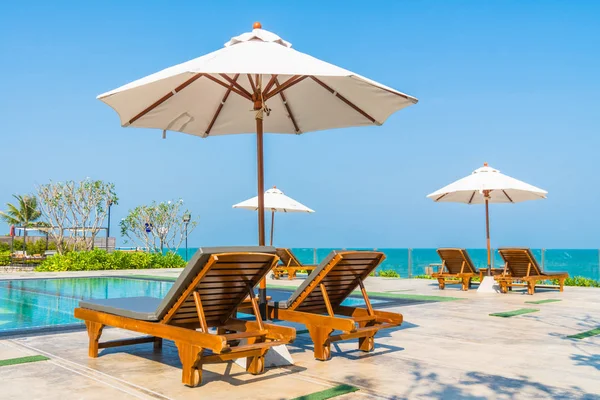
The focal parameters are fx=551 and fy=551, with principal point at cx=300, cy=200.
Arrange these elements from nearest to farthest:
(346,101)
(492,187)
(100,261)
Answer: (346,101)
(492,187)
(100,261)

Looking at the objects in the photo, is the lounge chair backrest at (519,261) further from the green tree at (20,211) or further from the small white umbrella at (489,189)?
the green tree at (20,211)

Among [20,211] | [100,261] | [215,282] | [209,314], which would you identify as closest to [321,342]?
[209,314]

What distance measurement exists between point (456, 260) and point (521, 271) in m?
1.41

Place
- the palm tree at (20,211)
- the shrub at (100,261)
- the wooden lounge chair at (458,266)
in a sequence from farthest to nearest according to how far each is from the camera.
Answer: the palm tree at (20,211)
the shrub at (100,261)
the wooden lounge chair at (458,266)

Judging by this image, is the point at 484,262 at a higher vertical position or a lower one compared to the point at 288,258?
lower

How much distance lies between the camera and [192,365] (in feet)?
12.4

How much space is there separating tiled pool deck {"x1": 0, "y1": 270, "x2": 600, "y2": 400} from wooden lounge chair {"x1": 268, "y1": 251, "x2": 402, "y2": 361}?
0.70 ft

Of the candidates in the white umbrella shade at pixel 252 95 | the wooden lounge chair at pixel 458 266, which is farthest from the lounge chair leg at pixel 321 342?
the wooden lounge chair at pixel 458 266

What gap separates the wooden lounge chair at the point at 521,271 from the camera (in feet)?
35.5

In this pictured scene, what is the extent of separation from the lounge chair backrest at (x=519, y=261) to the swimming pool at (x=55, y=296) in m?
3.28

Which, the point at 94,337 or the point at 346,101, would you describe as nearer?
the point at 94,337

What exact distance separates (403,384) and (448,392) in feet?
1.09

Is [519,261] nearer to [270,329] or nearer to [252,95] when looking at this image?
[252,95]

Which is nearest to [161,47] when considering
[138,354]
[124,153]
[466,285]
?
[466,285]
